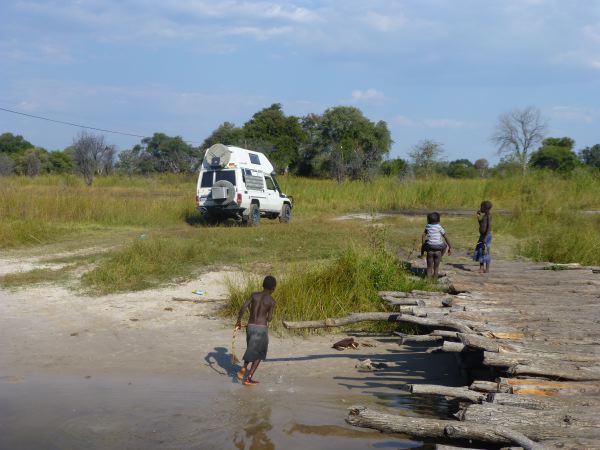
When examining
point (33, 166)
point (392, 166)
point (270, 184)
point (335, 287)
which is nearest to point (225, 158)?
point (270, 184)

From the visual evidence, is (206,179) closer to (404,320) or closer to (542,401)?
(404,320)

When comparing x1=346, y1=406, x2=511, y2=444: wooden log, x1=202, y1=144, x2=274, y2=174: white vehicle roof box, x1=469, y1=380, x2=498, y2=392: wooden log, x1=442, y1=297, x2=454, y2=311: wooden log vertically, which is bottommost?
x1=346, y1=406, x2=511, y2=444: wooden log

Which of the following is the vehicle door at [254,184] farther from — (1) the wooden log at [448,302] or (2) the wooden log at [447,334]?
(2) the wooden log at [447,334]

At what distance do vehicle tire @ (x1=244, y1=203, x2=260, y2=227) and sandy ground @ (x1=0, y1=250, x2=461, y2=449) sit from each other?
9949mm

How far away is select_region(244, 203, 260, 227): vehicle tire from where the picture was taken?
21.2m

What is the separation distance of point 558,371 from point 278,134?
45689mm

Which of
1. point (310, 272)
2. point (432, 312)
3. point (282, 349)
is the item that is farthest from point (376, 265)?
point (432, 312)

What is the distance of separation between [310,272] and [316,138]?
4119 centimetres

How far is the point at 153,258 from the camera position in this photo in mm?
13414

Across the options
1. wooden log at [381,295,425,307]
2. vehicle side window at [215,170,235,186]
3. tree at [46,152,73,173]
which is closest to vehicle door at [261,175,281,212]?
vehicle side window at [215,170,235,186]

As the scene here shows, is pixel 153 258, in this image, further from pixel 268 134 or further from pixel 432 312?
pixel 268 134

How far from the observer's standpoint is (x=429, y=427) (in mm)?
5309

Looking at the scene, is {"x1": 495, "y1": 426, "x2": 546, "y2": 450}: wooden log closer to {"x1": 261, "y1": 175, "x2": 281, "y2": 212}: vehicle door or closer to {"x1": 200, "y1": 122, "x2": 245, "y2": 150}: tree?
{"x1": 261, "y1": 175, "x2": 281, "y2": 212}: vehicle door

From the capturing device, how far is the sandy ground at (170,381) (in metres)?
6.54
